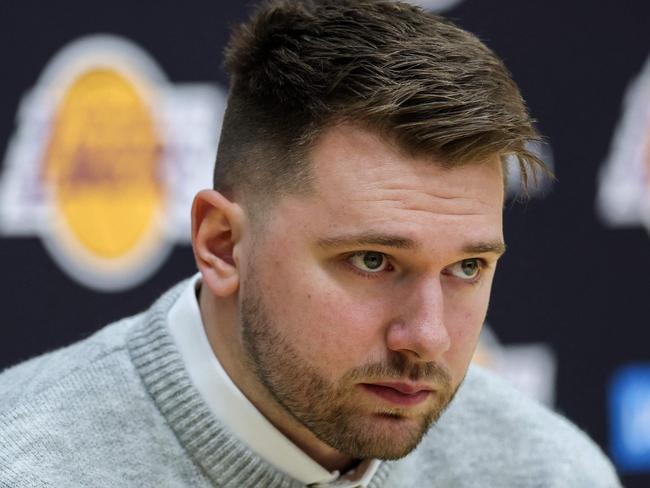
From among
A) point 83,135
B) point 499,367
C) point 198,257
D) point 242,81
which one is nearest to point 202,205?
point 198,257

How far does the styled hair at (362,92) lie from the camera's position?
4.00ft

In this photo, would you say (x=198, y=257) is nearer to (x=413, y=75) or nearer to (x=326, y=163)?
(x=326, y=163)

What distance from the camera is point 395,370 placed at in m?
1.21

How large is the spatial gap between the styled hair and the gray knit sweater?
25cm

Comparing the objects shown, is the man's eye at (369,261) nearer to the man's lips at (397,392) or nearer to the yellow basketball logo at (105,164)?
the man's lips at (397,392)

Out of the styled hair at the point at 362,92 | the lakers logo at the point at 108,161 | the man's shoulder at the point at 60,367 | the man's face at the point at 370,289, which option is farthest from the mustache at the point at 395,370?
the lakers logo at the point at 108,161

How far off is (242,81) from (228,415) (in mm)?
417

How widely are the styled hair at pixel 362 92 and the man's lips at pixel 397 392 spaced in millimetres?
241

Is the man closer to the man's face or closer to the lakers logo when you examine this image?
the man's face

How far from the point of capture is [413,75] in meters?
1.24

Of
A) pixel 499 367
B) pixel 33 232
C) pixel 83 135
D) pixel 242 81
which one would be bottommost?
pixel 499 367

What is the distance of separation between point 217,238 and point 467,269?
1.01 feet

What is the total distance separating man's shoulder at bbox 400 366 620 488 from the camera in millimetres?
1503

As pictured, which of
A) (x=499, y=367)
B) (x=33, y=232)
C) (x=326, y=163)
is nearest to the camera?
(x=326, y=163)
